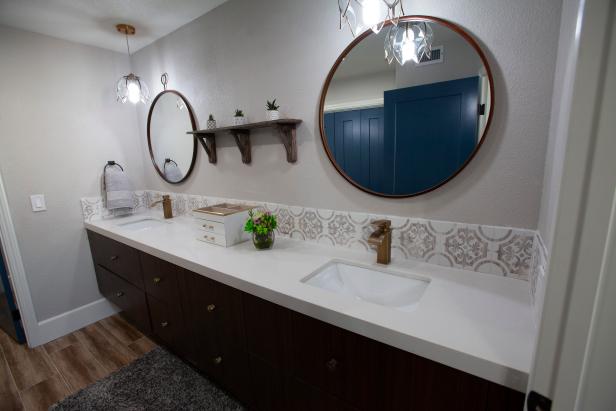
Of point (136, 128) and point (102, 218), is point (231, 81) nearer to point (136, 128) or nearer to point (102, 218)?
point (136, 128)

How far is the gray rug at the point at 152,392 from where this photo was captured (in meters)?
1.51

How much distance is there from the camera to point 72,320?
7.41ft

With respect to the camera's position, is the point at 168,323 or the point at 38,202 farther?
the point at 38,202

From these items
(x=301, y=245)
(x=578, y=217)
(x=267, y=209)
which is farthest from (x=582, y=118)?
(x=267, y=209)

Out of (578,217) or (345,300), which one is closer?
(578,217)

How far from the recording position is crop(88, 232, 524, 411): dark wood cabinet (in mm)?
756

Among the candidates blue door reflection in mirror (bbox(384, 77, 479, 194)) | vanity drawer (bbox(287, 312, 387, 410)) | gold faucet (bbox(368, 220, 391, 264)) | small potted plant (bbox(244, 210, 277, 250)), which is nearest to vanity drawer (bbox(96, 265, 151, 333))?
small potted plant (bbox(244, 210, 277, 250))

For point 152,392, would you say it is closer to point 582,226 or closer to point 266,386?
point 266,386

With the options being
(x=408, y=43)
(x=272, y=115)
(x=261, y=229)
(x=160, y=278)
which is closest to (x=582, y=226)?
Answer: (x=408, y=43)

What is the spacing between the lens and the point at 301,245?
1.56m

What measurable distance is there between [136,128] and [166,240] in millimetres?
1476

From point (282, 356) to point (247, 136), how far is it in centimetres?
127

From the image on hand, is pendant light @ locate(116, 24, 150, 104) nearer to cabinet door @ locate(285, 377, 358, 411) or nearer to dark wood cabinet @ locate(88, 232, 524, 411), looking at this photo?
dark wood cabinet @ locate(88, 232, 524, 411)

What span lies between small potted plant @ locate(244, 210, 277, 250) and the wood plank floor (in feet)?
4.33
